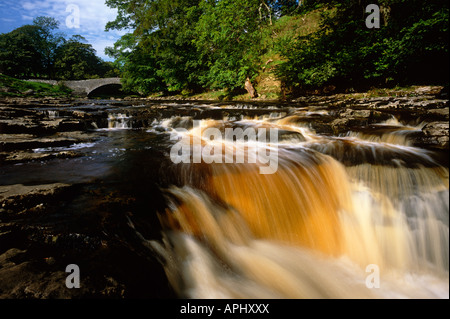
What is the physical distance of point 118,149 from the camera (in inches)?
180

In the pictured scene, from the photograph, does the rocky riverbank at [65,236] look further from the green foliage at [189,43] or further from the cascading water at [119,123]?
the green foliage at [189,43]

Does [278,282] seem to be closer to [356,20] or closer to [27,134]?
[27,134]

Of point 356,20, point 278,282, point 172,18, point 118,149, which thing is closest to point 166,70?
point 172,18

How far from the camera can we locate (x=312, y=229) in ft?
9.02

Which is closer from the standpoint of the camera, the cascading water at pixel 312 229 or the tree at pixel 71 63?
the cascading water at pixel 312 229

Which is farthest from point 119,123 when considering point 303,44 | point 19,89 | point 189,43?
point 19,89

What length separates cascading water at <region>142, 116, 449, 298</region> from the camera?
6.99 feet

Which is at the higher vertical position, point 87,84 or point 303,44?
point 87,84

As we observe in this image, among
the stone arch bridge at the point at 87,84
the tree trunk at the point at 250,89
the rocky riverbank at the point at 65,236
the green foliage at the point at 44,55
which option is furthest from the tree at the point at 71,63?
the rocky riverbank at the point at 65,236

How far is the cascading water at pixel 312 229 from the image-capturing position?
83.9 inches

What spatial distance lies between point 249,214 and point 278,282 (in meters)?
0.90

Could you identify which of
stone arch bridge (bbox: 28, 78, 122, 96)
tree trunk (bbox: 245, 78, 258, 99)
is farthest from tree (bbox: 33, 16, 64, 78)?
tree trunk (bbox: 245, 78, 258, 99)

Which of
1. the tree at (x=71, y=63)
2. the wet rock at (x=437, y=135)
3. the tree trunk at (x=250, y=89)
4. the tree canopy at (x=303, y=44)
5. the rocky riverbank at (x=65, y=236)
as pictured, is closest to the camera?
the rocky riverbank at (x=65, y=236)

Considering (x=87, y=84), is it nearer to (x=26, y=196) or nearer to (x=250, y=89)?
(x=250, y=89)
